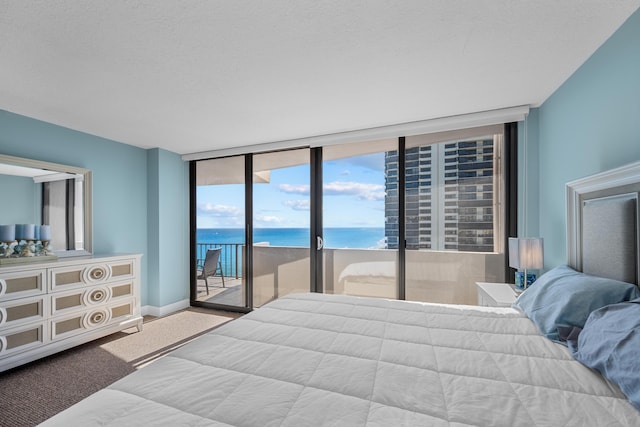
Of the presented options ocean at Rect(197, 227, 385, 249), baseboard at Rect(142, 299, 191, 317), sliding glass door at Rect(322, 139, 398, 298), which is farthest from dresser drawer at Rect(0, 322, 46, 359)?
sliding glass door at Rect(322, 139, 398, 298)

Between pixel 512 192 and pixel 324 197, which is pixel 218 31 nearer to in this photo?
pixel 324 197

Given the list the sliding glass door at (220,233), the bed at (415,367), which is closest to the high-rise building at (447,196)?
the bed at (415,367)

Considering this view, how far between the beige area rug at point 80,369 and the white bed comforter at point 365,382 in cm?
164

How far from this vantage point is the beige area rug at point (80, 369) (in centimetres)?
194

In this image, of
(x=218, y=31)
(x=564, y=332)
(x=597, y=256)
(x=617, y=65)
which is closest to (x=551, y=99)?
(x=617, y=65)

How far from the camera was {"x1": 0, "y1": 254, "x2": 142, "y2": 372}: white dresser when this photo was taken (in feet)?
7.55

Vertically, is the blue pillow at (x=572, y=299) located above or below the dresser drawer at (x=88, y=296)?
above

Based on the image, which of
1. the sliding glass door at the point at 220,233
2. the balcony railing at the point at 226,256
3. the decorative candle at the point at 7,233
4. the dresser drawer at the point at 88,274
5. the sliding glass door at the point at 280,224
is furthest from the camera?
the balcony railing at the point at 226,256

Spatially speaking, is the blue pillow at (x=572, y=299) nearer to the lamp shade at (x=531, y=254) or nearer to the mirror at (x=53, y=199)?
the lamp shade at (x=531, y=254)

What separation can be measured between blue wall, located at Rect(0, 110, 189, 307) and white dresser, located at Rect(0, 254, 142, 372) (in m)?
0.63

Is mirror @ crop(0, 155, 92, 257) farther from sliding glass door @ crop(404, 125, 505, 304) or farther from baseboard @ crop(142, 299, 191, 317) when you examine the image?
sliding glass door @ crop(404, 125, 505, 304)

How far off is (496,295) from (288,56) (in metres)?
2.40

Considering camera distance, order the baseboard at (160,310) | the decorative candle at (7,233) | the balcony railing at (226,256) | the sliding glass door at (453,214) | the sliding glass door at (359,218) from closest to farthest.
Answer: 1. the decorative candle at (7,233)
2. the sliding glass door at (453,214)
3. the sliding glass door at (359,218)
4. the baseboard at (160,310)
5. the balcony railing at (226,256)

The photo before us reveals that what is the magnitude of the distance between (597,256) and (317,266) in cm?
259
